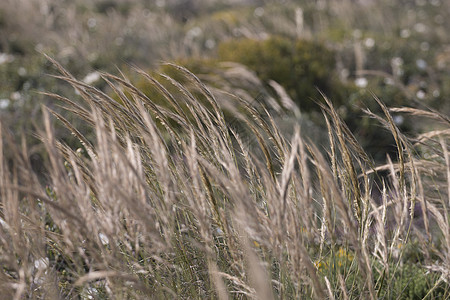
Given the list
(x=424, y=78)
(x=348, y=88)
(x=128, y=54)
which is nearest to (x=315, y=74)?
(x=348, y=88)

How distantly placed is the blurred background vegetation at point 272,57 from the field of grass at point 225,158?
39 mm

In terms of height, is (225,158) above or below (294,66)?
above

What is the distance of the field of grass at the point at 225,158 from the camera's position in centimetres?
124

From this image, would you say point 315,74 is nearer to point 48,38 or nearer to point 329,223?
point 329,223

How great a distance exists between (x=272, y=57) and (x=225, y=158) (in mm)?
4181

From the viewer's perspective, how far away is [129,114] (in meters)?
1.49

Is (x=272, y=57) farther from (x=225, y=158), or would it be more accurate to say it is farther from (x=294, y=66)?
(x=225, y=158)

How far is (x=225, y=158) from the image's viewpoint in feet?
4.41

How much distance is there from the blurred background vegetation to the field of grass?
0.04m

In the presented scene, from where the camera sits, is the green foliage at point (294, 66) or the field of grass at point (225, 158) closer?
the field of grass at point (225, 158)

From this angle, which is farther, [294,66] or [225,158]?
[294,66]

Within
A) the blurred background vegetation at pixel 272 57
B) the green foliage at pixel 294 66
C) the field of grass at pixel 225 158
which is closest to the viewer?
the field of grass at pixel 225 158

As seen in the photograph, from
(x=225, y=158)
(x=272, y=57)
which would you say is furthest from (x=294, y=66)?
(x=225, y=158)

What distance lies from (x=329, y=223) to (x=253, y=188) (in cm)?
40
